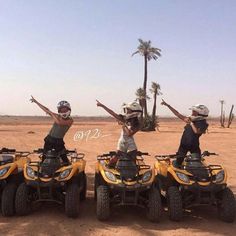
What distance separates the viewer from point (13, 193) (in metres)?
7.65

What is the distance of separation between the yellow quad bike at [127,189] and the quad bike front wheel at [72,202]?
0.39 metres

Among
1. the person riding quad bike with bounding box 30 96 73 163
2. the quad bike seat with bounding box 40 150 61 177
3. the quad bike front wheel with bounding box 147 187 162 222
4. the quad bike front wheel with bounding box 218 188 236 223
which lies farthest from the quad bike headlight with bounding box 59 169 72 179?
the quad bike front wheel with bounding box 218 188 236 223

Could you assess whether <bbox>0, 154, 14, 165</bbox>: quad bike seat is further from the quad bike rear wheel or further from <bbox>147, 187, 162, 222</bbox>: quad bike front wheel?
<bbox>147, 187, 162, 222</bbox>: quad bike front wheel

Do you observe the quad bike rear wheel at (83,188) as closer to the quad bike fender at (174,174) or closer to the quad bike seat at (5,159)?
the quad bike seat at (5,159)

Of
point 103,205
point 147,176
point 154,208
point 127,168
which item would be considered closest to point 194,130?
point 147,176

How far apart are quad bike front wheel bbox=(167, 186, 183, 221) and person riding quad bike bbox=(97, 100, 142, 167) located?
1.15 meters

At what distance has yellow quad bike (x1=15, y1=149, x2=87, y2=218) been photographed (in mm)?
7477

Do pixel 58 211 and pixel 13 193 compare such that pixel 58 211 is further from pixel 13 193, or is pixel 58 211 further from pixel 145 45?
pixel 145 45

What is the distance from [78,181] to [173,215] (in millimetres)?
1980

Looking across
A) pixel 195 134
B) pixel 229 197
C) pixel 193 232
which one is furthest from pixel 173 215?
pixel 195 134

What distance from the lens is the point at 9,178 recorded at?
26.8 ft

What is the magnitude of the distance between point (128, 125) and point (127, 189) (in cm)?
142

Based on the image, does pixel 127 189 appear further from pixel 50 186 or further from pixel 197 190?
pixel 50 186

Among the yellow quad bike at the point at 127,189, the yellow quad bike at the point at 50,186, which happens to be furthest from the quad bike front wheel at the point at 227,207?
the yellow quad bike at the point at 50,186
